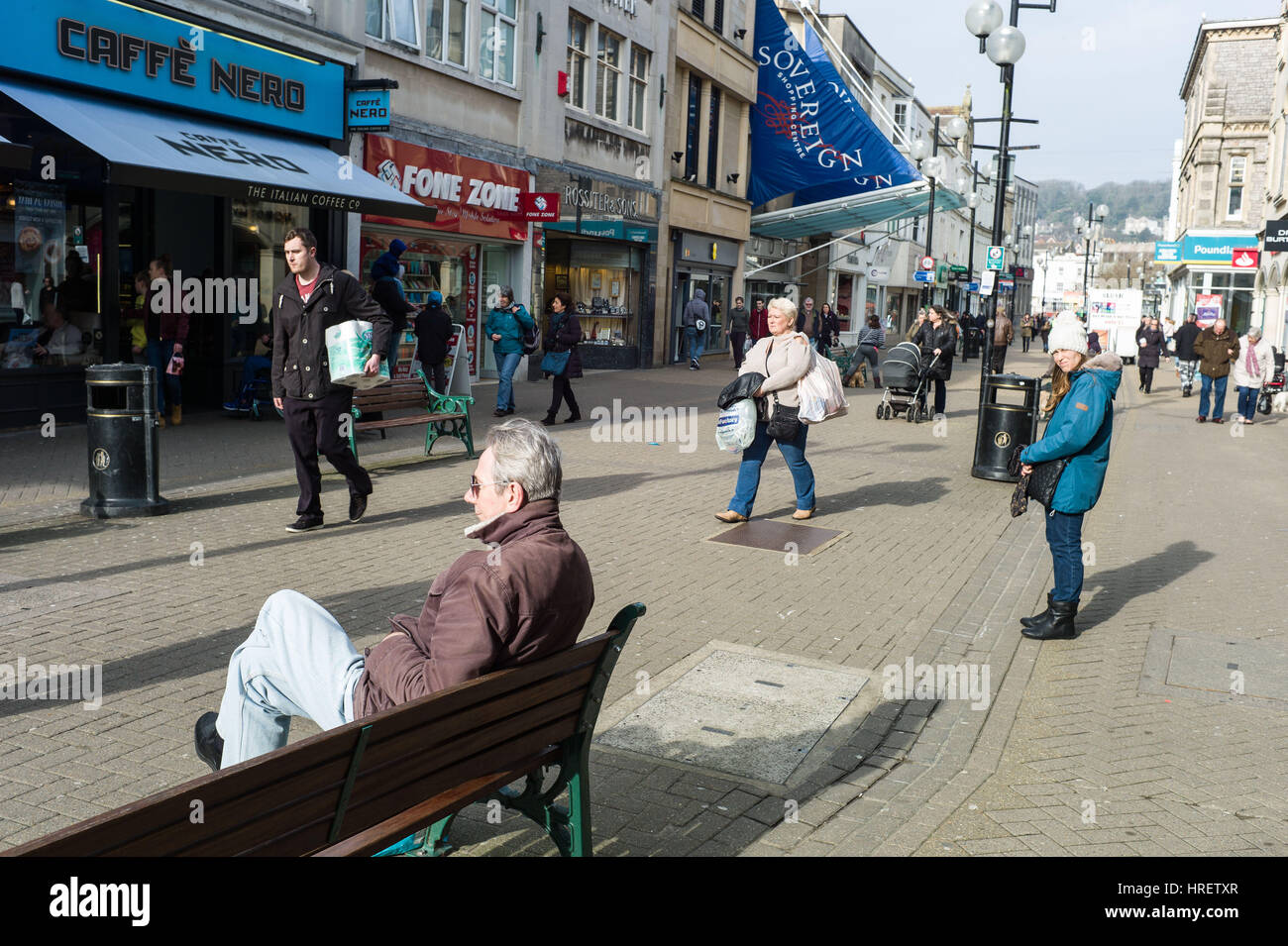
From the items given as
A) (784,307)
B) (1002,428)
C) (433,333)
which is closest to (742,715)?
(784,307)

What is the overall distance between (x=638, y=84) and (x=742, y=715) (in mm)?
24091

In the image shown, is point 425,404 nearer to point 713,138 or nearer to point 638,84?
point 638,84

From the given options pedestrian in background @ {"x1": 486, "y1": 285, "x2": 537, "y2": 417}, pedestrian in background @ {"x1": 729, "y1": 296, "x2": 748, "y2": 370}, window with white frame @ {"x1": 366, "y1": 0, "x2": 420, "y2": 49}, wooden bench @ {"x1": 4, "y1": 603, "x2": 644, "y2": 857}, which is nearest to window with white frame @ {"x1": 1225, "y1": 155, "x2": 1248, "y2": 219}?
pedestrian in background @ {"x1": 729, "y1": 296, "x2": 748, "y2": 370}

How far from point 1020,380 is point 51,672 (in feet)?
30.9

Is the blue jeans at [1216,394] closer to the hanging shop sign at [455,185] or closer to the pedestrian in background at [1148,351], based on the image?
the pedestrian in background at [1148,351]

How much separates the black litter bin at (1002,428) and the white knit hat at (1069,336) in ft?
18.0

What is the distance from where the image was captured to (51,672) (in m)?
5.10

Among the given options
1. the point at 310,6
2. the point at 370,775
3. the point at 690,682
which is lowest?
the point at 690,682

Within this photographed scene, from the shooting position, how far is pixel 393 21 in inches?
691

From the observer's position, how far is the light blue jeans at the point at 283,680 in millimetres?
3234

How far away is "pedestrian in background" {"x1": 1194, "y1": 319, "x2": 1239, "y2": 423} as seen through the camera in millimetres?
20688

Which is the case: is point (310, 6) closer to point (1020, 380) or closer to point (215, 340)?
point (215, 340)
